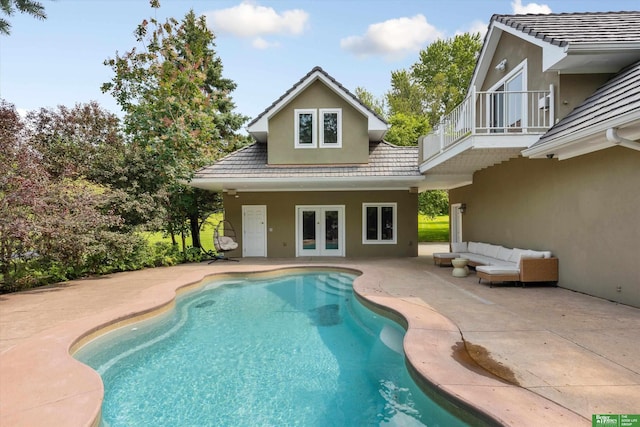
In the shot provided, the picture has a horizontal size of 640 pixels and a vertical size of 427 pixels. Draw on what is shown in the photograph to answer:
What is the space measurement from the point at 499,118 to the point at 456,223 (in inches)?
264

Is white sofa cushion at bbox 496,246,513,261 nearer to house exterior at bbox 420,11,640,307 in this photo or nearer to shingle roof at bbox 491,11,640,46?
house exterior at bbox 420,11,640,307

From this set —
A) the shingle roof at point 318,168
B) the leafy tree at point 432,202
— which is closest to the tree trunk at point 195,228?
the shingle roof at point 318,168

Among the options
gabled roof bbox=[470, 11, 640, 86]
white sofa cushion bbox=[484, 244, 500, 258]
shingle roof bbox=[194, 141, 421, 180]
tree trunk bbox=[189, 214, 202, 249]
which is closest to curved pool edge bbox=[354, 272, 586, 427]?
white sofa cushion bbox=[484, 244, 500, 258]

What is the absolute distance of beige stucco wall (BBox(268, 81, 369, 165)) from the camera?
14.8 metres

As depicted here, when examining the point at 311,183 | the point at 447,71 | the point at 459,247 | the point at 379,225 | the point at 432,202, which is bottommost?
the point at 459,247

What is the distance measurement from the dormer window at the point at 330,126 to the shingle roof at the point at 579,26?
6.30 m

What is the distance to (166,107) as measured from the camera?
16.8m

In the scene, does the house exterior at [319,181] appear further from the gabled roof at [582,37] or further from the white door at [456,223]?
the gabled roof at [582,37]

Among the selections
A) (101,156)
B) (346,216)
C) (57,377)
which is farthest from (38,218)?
(346,216)

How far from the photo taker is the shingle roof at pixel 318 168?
44.5ft

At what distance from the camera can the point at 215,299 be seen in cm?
963

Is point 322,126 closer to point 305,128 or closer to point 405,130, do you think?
point 305,128

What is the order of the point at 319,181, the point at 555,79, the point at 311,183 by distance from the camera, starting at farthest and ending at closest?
the point at 311,183
the point at 319,181
the point at 555,79

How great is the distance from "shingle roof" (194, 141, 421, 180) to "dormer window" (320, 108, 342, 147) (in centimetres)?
106
